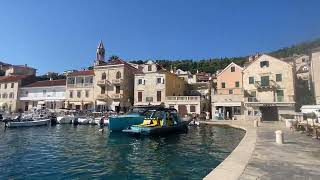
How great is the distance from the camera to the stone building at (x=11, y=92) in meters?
69.2

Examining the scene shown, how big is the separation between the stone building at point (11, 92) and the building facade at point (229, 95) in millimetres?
50104

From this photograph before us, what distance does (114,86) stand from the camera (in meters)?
56.6

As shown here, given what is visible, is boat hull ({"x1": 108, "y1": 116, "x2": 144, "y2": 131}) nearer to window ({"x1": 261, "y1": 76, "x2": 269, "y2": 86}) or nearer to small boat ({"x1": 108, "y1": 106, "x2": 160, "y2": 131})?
small boat ({"x1": 108, "y1": 106, "x2": 160, "y2": 131})

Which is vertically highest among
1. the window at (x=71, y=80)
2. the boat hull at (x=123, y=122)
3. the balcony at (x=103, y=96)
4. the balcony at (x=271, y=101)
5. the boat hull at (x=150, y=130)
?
the window at (x=71, y=80)

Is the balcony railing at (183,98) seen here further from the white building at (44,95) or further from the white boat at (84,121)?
the white building at (44,95)

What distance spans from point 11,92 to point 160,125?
187 ft

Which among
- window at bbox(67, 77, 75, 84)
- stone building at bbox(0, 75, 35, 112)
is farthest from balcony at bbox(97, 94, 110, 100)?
stone building at bbox(0, 75, 35, 112)

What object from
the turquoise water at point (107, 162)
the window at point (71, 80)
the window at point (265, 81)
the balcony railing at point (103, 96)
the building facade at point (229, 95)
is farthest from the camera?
the window at point (71, 80)

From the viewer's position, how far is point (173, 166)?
44.7 feet

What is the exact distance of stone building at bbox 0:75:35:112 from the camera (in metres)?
69.2

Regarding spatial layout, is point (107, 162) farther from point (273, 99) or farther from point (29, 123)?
point (273, 99)

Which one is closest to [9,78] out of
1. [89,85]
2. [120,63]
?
[89,85]

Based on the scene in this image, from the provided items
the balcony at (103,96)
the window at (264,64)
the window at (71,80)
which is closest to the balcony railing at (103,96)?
the balcony at (103,96)

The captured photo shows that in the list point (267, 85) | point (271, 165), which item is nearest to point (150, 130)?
point (271, 165)
